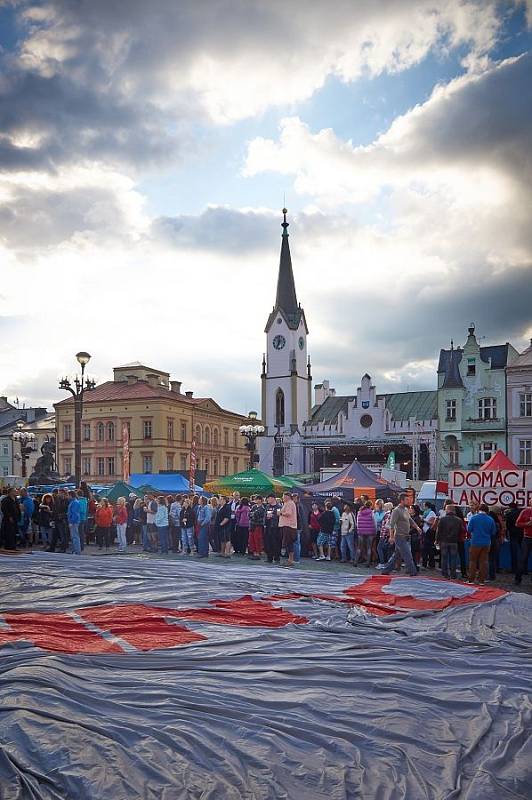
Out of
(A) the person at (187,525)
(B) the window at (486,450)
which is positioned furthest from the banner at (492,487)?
(B) the window at (486,450)

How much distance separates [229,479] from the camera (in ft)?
85.8

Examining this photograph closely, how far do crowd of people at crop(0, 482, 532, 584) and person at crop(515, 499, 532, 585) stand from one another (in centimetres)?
2

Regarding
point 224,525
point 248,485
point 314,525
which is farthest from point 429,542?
point 248,485

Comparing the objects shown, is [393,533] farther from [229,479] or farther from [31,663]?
[229,479]

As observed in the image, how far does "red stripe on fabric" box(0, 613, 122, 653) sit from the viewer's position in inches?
272

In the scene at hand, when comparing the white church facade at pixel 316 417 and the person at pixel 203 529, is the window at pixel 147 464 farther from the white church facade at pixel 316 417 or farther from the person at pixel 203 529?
the person at pixel 203 529

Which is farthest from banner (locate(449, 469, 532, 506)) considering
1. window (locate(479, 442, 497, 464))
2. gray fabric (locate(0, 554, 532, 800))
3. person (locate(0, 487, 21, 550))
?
window (locate(479, 442, 497, 464))

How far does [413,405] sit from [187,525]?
40566mm

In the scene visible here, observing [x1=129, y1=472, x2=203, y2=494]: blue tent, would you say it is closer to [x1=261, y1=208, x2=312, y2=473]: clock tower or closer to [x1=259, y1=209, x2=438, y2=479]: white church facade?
[x1=259, y1=209, x2=438, y2=479]: white church facade

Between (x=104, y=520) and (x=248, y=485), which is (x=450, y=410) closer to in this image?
(x=248, y=485)

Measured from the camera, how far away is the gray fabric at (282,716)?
14.0ft

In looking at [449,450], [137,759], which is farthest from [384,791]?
[449,450]

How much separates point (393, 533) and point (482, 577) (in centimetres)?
200

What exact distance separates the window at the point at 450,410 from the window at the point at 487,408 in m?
1.95
